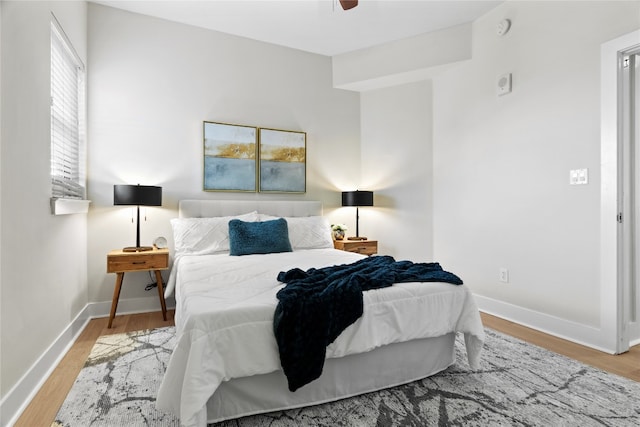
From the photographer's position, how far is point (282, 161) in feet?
13.8

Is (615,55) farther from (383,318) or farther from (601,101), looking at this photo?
(383,318)

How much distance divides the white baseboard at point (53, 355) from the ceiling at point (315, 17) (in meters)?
2.98

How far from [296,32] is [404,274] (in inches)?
122

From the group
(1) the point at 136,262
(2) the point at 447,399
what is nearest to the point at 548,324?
(2) the point at 447,399

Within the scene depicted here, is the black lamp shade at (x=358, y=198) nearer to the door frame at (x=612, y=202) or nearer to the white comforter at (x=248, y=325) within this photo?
the white comforter at (x=248, y=325)

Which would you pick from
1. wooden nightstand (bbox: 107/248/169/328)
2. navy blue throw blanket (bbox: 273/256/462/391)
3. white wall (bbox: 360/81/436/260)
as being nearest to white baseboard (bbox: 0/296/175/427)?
wooden nightstand (bbox: 107/248/169/328)

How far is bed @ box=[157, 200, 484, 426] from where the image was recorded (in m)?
1.50

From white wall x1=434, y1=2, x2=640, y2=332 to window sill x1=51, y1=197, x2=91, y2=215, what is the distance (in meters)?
3.68

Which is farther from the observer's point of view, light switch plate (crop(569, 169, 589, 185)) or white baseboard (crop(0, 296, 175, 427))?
light switch plate (crop(569, 169, 589, 185))

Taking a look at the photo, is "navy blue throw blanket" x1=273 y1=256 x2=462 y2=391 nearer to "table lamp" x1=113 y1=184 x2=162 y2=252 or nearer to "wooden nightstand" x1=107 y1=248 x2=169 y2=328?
"wooden nightstand" x1=107 y1=248 x2=169 y2=328

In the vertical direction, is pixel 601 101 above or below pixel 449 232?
above

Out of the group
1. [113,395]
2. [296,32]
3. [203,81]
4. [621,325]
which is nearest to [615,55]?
[621,325]

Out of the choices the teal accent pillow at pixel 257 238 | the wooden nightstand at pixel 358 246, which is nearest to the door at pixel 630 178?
the wooden nightstand at pixel 358 246

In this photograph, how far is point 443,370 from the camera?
2184 millimetres
